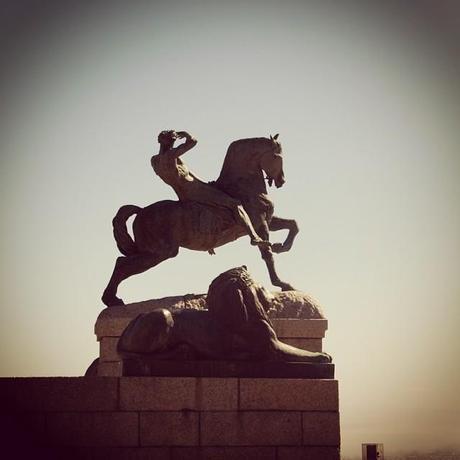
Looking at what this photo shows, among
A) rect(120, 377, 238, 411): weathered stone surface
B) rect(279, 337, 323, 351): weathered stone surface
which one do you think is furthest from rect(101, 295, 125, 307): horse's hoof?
rect(120, 377, 238, 411): weathered stone surface

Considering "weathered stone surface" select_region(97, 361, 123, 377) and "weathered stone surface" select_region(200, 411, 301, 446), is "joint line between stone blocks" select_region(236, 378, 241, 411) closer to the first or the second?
"weathered stone surface" select_region(200, 411, 301, 446)

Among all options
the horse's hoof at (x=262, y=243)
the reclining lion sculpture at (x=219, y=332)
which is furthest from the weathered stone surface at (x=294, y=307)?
the reclining lion sculpture at (x=219, y=332)

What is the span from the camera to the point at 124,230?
17.7 metres

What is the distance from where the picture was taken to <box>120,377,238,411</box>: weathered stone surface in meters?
13.2

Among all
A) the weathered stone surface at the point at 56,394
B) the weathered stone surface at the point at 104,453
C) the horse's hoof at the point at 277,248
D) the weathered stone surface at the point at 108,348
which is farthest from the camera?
the horse's hoof at the point at 277,248

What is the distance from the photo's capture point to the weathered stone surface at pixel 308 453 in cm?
1327

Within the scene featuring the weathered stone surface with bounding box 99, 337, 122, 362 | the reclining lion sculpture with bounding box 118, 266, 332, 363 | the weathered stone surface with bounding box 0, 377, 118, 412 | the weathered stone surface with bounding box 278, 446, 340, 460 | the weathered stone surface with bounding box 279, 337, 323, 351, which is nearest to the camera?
the weathered stone surface with bounding box 0, 377, 118, 412

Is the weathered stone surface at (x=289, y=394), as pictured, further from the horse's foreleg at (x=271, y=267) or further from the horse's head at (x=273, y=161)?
the horse's head at (x=273, y=161)

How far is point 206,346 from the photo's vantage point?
13.5 metres

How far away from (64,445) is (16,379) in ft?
2.54

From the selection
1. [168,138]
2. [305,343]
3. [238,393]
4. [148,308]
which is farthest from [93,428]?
[168,138]

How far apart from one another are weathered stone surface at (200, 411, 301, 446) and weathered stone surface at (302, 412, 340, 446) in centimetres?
8

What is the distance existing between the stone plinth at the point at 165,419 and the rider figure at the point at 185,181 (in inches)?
171

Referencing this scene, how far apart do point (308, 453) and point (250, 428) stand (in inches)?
24.1
